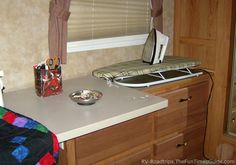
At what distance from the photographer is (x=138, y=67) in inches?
73.0

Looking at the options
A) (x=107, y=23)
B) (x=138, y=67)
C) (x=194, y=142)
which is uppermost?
(x=107, y=23)

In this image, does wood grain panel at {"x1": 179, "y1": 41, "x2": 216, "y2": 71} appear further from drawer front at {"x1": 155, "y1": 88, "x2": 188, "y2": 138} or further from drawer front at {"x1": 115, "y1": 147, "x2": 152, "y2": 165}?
drawer front at {"x1": 115, "y1": 147, "x2": 152, "y2": 165}

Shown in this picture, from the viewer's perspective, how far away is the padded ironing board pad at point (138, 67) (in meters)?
1.76

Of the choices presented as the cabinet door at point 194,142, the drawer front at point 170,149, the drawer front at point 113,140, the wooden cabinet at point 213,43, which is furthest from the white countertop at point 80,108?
the wooden cabinet at point 213,43

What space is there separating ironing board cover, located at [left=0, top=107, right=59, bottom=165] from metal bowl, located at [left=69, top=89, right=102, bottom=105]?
37 centimetres

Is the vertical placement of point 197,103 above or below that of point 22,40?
below

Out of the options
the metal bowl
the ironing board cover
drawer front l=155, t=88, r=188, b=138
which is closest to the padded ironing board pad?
drawer front l=155, t=88, r=188, b=138

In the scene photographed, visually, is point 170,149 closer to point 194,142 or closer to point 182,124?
point 182,124

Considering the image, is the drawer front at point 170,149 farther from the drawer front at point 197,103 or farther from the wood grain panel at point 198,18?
the wood grain panel at point 198,18

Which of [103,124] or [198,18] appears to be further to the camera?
[198,18]

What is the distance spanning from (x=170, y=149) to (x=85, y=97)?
68cm

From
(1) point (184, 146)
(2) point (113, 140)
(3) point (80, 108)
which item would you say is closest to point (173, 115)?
(1) point (184, 146)

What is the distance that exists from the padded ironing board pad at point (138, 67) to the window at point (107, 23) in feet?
0.62

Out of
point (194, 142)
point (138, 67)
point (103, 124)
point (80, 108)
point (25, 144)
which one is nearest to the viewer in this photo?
point (25, 144)
